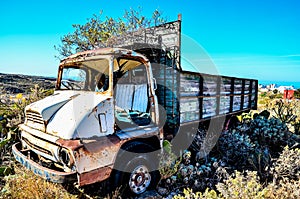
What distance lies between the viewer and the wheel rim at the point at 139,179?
3.36 m

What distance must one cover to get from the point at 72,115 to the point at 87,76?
129 centimetres

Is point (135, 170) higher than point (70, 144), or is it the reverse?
point (70, 144)

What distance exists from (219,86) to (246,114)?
2344 millimetres

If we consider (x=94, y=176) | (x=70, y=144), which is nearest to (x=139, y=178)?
(x=94, y=176)

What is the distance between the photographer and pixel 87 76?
3.93 m

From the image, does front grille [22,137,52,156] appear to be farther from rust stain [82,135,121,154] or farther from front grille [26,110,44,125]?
rust stain [82,135,121,154]

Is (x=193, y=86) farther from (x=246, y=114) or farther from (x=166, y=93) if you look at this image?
(x=246, y=114)

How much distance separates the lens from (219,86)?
18.6 feet

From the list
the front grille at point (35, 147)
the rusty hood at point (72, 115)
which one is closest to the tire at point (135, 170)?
the rusty hood at point (72, 115)

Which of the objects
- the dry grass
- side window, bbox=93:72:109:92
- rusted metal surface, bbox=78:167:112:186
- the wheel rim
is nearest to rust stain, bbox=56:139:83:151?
rusted metal surface, bbox=78:167:112:186

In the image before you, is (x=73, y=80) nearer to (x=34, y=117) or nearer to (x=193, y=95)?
(x=34, y=117)

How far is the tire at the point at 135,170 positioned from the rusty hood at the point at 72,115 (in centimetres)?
66

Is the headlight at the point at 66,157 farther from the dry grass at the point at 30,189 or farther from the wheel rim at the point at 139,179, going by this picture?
the wheel rim at the point at 139,179

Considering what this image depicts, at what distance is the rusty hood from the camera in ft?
9.04
